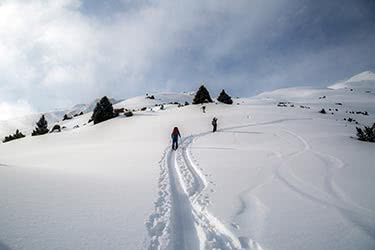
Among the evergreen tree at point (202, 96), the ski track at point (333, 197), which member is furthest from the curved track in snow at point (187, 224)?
the evergreen tree at point (202, 96)

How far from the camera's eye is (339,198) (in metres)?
5.80

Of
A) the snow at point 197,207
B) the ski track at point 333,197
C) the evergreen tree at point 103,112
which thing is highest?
the evergreen tree at point 103,112

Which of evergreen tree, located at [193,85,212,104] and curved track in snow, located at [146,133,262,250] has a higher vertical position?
evergreen tree, located at [193,85,212,104]

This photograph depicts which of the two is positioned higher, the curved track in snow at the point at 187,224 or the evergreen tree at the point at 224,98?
the evergreen tree at the point at 224,98

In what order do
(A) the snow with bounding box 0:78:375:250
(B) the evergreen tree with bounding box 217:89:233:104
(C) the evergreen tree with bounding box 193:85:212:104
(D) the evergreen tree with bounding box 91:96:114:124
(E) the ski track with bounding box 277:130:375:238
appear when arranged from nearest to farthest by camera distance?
(A) the snow with bounding box 0:78:375:250, (E) the ski track with bounding box 277:130:375:238, (D) the evergreen tree with bounding box 91:96:114:124, (C) the evergreen tree with bounding box 193:85:212:104, (B) the evergreen tree with bounding box 217:89:233:104

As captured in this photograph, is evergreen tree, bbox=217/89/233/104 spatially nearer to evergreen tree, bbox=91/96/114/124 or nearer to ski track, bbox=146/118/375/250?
evergreen tree, bbox=91/96/114/124

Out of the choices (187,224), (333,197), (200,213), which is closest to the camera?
(187,224)

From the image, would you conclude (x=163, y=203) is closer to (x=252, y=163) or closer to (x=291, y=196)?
(x=291, y=196)

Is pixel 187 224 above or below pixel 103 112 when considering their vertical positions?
below

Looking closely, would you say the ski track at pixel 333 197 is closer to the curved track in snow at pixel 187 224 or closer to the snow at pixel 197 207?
the snow at pixel 197 207

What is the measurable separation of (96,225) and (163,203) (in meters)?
2.12

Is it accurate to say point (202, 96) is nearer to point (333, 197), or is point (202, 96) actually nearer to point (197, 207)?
point (333, 197)

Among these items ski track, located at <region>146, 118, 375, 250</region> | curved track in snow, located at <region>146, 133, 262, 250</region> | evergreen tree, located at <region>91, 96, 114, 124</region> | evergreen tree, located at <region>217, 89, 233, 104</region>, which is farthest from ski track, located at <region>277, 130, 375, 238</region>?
evergreen tree, located at <region>217, 89, 233, 104</region>

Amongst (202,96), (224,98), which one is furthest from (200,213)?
(224,98)
